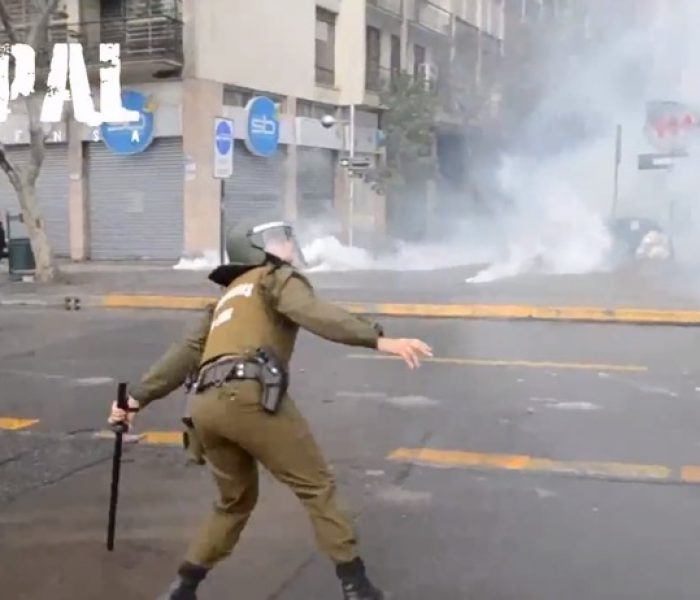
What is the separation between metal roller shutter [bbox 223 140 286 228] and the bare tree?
6.08 meters

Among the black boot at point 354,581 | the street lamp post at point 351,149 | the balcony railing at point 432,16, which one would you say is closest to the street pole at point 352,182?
the street lamp post at point 351,149

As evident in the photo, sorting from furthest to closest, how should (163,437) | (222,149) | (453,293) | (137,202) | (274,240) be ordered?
(137,202)
(222,149)
(453,293)
(163,437)
(274,240)

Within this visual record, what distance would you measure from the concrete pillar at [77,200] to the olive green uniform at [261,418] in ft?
66.0

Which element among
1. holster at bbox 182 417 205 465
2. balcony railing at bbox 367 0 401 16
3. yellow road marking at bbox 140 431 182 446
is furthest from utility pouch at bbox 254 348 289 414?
balcony railing at bbox 367 0 401 16

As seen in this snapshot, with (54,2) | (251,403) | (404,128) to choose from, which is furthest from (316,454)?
(404,128)

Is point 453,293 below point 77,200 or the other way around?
below

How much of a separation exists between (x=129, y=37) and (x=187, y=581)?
19238mm

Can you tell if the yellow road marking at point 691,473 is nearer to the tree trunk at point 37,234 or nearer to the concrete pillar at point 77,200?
the tree trunk at point 37,234

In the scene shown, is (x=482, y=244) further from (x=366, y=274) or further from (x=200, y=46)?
(x=200, y=46)

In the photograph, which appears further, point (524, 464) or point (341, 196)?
point (341, 196)

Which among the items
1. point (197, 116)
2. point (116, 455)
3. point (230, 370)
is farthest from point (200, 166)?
point (230, 370)

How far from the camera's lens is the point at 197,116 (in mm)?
21578

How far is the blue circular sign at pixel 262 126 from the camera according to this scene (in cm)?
2300

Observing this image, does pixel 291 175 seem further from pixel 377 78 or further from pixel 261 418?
pixel 261 418
